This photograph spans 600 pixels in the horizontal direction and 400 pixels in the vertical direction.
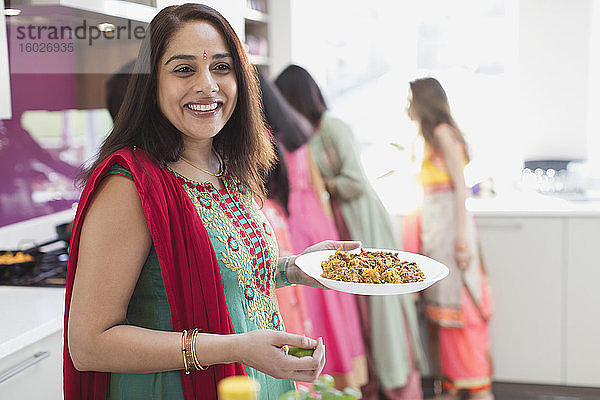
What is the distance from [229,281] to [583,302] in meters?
2.33

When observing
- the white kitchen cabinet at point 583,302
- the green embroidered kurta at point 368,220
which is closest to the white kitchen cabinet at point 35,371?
the green embroidered kurta at point 368,220

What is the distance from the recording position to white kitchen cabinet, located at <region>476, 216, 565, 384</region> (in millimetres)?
3062

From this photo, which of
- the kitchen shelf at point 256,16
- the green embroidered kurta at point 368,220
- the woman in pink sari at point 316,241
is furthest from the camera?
the kitchen shelf at point 256,16

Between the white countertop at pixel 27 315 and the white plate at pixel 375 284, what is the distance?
2.29 ft

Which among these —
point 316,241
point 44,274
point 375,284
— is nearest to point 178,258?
point 375,284

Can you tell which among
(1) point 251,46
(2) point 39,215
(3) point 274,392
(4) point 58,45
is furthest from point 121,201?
(1) point 251,46

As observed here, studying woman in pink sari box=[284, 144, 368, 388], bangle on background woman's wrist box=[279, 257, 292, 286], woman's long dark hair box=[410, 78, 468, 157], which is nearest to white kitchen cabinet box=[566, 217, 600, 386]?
woman's long dark hair box=[410, 78, 468, 157]

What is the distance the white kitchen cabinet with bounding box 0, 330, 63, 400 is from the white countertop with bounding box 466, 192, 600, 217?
Result: 6.64 feet

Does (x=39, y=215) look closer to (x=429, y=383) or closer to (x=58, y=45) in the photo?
(x=58, y=45)

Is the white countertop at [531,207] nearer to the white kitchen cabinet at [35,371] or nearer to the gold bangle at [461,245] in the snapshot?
the gold bangle at [461,245]

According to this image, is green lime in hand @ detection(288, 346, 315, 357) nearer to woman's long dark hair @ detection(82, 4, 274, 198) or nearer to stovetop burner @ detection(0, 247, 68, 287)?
woman's long dark hair @ detection(82, 4, 274, 198)

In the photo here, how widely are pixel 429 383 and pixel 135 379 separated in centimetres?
230

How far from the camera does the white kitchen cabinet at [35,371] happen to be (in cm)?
154

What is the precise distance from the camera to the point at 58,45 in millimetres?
2188
